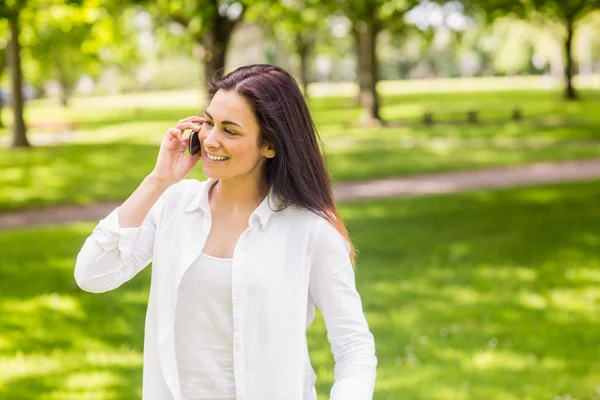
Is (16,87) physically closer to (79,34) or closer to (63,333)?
(79,34)

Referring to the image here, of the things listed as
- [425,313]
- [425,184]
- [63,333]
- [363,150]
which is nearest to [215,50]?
[425,184]

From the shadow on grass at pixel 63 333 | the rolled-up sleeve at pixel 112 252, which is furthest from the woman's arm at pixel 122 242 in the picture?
the shadow on grass at pixel 63 333

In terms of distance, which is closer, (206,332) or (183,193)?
(206,332)

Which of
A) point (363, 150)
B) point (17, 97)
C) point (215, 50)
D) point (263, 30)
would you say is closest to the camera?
point (215, 50)

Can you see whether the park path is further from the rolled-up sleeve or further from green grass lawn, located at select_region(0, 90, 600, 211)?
the rolled-up sleeve

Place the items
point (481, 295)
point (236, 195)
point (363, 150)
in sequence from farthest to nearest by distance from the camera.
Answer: point (363, 150)
point (481, 295)
point (236, 195)

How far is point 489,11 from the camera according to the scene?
14.4 meters

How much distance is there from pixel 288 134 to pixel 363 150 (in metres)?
20.8

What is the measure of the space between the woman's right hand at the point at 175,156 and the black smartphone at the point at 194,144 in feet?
0.05

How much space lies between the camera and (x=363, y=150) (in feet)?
76.1

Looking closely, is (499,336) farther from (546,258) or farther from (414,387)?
(546,258)

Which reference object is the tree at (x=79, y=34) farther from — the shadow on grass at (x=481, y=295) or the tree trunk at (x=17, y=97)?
the shadow on grass at (x=481, y=295)

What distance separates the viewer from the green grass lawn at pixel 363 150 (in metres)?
18.0

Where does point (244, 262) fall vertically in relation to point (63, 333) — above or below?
above
